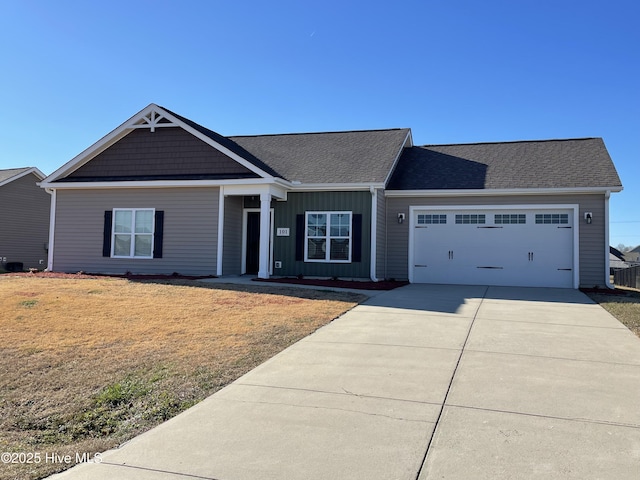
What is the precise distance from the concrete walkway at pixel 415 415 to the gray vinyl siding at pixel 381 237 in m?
7.45

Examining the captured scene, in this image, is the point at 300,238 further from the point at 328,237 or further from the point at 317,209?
the point at 317,209

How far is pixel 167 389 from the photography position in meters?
4.78

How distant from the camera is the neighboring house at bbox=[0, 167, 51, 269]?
23.7 m

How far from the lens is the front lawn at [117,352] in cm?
406

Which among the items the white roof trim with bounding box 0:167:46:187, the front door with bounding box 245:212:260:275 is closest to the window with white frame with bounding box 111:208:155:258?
the front door with bounding box 245:212:260:275

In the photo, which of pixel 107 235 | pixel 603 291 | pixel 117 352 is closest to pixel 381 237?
pixel 603 291

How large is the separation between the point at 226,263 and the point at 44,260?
15821mm

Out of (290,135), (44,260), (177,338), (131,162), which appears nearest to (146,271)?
(131,162)

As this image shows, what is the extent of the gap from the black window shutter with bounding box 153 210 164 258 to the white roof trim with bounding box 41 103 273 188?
2.72m

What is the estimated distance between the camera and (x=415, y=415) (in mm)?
4047

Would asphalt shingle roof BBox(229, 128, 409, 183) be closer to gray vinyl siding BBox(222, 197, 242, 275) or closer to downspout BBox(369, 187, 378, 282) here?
downspout BBox(369, 187, 378, 282)

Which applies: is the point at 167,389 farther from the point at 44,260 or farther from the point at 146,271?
the point at 44,260

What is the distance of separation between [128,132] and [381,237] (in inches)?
346

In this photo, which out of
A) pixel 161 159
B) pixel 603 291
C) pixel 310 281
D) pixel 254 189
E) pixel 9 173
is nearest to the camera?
pixel 603 291
